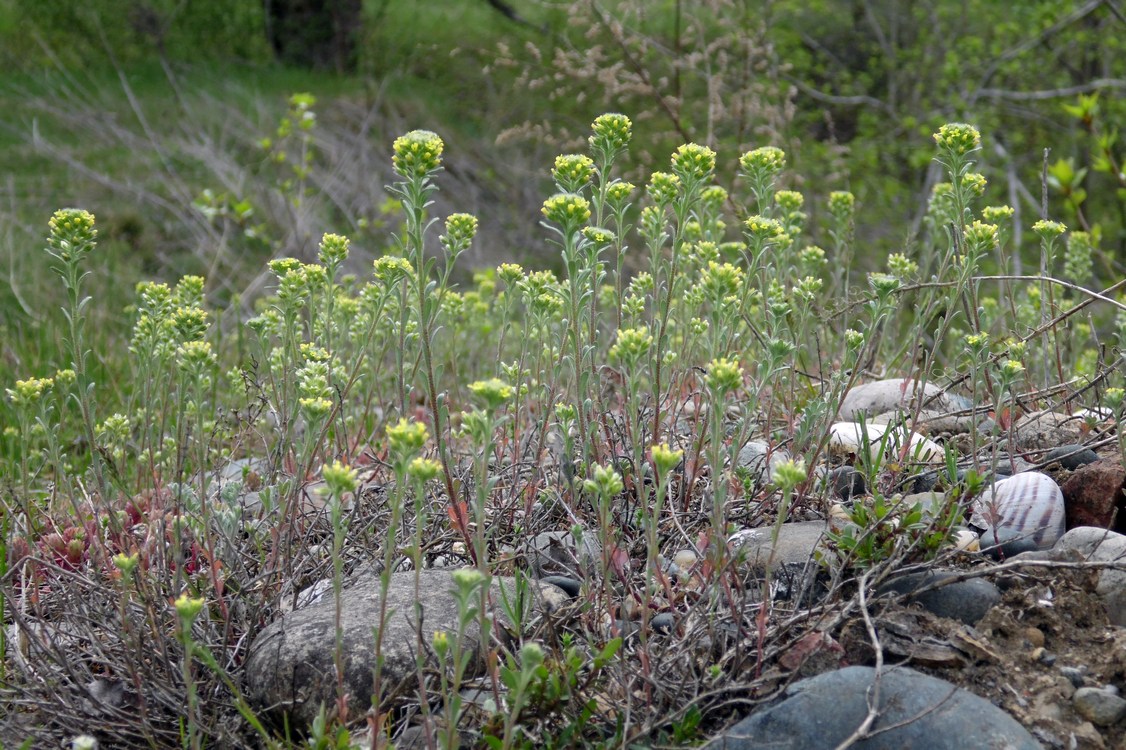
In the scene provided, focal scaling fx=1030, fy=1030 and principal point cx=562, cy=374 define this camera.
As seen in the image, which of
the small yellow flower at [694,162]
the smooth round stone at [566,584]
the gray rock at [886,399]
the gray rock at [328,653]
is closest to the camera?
the gray rock at [328,653]

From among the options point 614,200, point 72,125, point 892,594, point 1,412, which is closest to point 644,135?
point 72,125

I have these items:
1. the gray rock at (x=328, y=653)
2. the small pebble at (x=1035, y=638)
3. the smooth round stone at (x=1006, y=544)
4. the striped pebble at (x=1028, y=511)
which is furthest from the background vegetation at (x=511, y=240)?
the small pebble at (x=1035, y=638)

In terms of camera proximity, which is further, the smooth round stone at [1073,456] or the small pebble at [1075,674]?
the smooth round stone at [1073,456]

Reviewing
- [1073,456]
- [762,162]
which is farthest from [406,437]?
[1073,456]

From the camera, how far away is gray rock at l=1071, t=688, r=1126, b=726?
2.04m

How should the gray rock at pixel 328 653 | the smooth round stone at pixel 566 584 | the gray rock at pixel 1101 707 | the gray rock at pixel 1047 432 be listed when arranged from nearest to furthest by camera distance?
the gray rock at pixel 1101 707 < the gray rock at pixel 328 653 < the smooth round stone at pixel 566 584 < the gray rock at pixel 1047 432

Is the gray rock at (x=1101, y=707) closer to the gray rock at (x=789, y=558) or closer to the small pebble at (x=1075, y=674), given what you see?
the small pebble at (x=1075, y=674)

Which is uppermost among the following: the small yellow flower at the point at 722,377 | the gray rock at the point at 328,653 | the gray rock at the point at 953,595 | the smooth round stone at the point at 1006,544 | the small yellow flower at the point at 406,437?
the small yellow flower at the point at 722,377

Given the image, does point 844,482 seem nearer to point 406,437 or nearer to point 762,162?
point 762,162

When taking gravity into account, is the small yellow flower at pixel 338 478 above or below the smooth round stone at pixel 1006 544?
above

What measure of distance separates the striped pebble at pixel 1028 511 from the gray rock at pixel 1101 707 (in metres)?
0.47

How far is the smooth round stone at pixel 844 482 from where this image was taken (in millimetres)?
2889

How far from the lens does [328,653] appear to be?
223 centimetres

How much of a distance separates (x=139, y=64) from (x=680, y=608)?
519 inches
